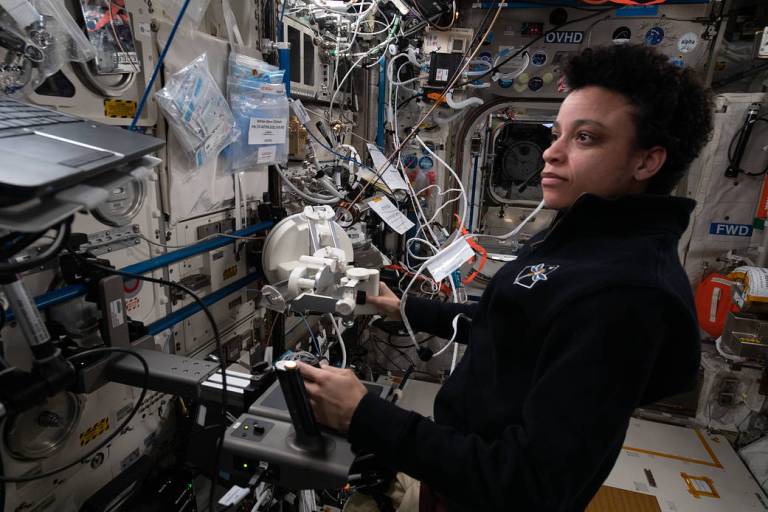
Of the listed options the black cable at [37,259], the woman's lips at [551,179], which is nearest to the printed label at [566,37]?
the woman's lips at [551,179]

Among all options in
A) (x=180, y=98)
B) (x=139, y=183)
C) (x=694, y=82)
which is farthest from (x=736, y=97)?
(x=139, y=183)

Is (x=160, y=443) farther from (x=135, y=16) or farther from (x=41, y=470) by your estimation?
(x=135, y=16)

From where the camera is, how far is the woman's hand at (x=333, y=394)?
989 mm

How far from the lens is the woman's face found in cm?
95

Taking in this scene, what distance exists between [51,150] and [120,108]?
81cm

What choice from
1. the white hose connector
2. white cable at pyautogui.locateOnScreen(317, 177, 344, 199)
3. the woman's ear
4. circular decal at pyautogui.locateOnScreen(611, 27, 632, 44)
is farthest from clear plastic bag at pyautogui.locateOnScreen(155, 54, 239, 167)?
circular decal at pyautogui.locateOnScreen(611, 27, 632, 44)

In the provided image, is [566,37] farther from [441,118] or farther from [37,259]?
[37,259]

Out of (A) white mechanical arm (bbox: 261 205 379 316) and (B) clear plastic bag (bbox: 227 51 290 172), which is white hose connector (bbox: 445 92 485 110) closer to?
(B) clear plastic bag (bbox: 227 51 290 172)

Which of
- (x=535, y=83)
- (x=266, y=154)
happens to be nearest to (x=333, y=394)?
(x=266, y=154)

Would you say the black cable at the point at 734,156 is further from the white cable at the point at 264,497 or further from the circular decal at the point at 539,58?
the white cable at the point at 264,497

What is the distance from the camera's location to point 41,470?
1.22 m

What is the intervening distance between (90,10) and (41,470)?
4.27 feet

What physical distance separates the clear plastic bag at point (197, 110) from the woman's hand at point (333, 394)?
101 cm

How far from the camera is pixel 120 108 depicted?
1.33 metres
